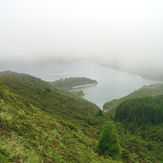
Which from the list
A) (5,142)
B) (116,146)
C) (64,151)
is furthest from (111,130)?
(5,142)

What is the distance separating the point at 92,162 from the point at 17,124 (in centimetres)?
891

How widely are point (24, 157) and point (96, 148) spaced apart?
33.1 meters

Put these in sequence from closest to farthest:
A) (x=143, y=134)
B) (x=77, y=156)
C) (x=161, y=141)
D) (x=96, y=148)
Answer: (x=77, y=156)
(x=96, y=148)
(x=161, y=141)
(x=143, y=134)

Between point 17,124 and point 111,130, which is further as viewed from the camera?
point 111,130

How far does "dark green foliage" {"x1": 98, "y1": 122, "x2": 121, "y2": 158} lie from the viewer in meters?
52.9

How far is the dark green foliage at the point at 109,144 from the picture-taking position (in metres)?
52.9

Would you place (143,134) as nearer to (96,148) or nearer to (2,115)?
(96,148)

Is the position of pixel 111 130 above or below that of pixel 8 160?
below

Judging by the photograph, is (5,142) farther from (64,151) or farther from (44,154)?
(64,151)

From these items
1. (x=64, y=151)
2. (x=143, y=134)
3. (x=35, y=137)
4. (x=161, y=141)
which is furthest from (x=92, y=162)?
(x=143, y=134)

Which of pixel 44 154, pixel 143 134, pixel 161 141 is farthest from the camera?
pixel 143 134

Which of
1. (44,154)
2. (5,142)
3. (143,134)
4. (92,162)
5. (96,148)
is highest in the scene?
(5,142)

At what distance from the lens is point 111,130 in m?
55.3

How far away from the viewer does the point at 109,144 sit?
175 feet
